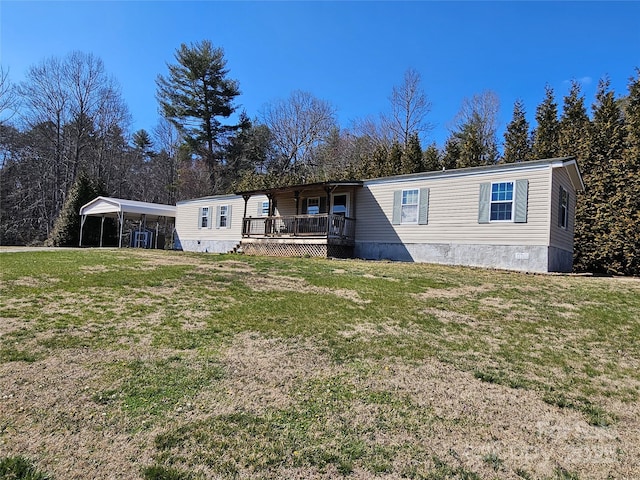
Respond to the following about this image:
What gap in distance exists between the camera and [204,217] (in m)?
22.0

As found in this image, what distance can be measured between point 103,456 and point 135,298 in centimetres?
447

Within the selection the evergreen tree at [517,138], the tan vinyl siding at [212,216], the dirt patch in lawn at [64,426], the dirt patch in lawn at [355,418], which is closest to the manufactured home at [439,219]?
the tan vinyl siding at [212,216]

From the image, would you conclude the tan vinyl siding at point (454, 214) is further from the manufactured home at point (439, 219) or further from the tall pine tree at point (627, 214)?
the tall pine tree at point (627, 214)

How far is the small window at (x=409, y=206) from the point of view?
1399cm

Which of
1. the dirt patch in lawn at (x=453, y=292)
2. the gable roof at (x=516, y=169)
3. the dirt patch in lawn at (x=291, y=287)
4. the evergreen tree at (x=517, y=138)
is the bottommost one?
the dirt patch in lawn at (x=291, y=287)

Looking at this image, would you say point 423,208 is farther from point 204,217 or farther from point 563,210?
point 204,217

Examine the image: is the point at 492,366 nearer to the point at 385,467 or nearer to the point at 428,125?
the point at 385,467

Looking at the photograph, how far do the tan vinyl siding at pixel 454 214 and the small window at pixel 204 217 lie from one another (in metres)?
10.1

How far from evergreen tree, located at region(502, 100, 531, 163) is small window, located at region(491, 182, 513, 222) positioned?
11.2 m

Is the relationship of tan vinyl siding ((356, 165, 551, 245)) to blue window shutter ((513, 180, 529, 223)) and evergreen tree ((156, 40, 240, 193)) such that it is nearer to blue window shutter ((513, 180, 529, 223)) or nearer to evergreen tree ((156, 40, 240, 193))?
blue window shutter ((513, 180, 529, 223))

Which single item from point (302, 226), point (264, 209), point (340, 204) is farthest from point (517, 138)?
point (264, 209)

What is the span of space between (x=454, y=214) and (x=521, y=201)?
2.12 metres

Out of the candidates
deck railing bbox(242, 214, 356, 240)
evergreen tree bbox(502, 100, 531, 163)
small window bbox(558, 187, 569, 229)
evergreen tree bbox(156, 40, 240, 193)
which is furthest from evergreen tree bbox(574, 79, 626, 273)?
evergreen tree bbox(156, 40, 240, 193)

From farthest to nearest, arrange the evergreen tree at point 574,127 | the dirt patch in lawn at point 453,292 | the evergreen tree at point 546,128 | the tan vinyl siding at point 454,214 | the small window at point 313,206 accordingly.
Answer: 1. the evergreen tree at point 546,128
2. the small window at point 313,206
3. the evergreen tree at point 574,127
4. the tan vinyl siding at point 454,214
5. the dirt patch in lawn at point 453,292
